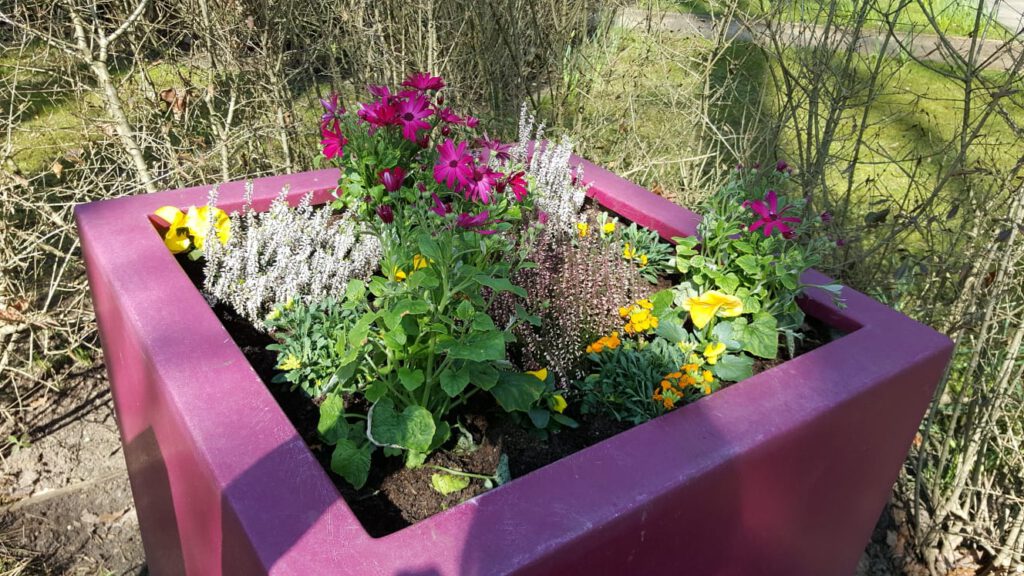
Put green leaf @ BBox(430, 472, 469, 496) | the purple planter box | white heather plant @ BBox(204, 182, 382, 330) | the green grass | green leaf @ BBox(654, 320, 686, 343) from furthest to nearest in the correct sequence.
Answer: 1. the green grass
2. white heather plant @ BBox(204, 182, 382, 330)
3. green leaf @ BBox(654, 320, 686, 343)
4. green leaf @ BBox(430, 472, 469, 496)
5. the purple planter box

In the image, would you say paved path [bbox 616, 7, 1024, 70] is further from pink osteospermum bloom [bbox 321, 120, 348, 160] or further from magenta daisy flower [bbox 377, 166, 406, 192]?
pink osteospermum bloom [bbox 321, 120, 348, 160]

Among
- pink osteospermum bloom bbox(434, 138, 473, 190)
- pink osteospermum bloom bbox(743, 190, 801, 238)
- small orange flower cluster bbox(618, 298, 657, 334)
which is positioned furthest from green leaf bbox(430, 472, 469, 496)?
pink osteospermum bloom bbox(743, 190, 801, 238)

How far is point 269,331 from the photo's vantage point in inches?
76.2

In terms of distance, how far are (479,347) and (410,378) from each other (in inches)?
6.7

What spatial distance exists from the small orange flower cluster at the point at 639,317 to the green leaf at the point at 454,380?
0.53 metres

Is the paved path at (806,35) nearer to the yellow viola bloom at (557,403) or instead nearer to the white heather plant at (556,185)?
the white heather plant at (556,185)

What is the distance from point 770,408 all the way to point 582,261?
2.25 feet

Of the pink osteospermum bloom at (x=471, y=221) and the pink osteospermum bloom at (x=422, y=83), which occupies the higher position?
the pink osteospermum bloom at (x=422, y=83)

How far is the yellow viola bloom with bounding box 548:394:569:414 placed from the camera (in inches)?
66.2

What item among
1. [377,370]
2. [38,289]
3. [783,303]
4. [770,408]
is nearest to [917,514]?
[783,303]

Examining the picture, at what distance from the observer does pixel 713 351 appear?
1.80 meters

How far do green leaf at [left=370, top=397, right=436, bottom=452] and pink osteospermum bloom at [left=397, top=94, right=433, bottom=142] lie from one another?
0.84 m

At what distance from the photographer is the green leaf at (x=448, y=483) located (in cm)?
149

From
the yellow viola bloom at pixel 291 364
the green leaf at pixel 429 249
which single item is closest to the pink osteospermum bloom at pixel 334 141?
the yellow viola bloom at pixel 291 364
